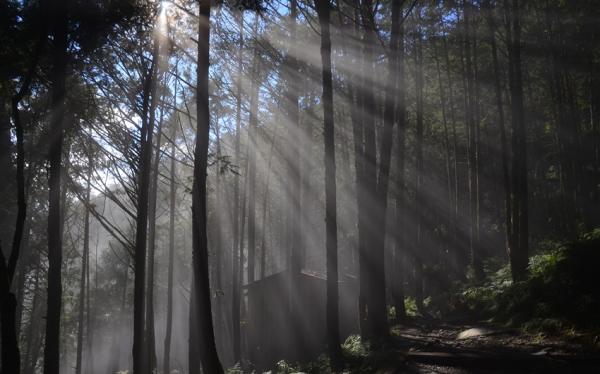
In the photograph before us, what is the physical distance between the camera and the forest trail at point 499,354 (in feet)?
18.9

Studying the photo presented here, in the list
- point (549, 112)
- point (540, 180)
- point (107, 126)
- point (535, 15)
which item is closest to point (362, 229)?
point (107, 126)

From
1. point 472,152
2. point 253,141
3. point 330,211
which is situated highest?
point 253,141

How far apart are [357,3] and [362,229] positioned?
19.0 ft

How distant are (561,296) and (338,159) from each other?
2157cm

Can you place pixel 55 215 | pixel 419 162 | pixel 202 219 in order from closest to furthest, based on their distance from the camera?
pixel 202 219 → pixel 55 215 → pixel 419 162

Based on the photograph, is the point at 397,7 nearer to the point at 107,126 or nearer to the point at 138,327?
the point at 107,126

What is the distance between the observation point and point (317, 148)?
29859 mm

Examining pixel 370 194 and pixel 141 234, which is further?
pixel 370 194

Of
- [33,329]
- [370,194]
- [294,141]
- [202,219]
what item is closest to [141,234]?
[202,219]

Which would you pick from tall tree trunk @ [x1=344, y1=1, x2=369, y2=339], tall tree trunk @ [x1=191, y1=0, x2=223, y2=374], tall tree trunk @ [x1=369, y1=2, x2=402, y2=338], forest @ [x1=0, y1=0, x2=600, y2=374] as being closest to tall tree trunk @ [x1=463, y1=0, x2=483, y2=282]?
forest @ [x1=0, y1=0, x2=600, y2=374]

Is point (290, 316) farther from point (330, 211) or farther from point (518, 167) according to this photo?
point (518, 167)

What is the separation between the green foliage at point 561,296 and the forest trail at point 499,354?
0.37 m

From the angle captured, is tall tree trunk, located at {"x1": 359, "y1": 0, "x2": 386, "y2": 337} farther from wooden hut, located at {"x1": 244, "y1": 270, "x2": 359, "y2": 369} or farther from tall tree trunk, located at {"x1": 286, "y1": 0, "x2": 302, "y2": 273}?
wooden hut, located at {"x1": 244, "y1": 270, "x2": 359, "y2": 369}

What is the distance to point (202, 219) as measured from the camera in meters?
8.70
